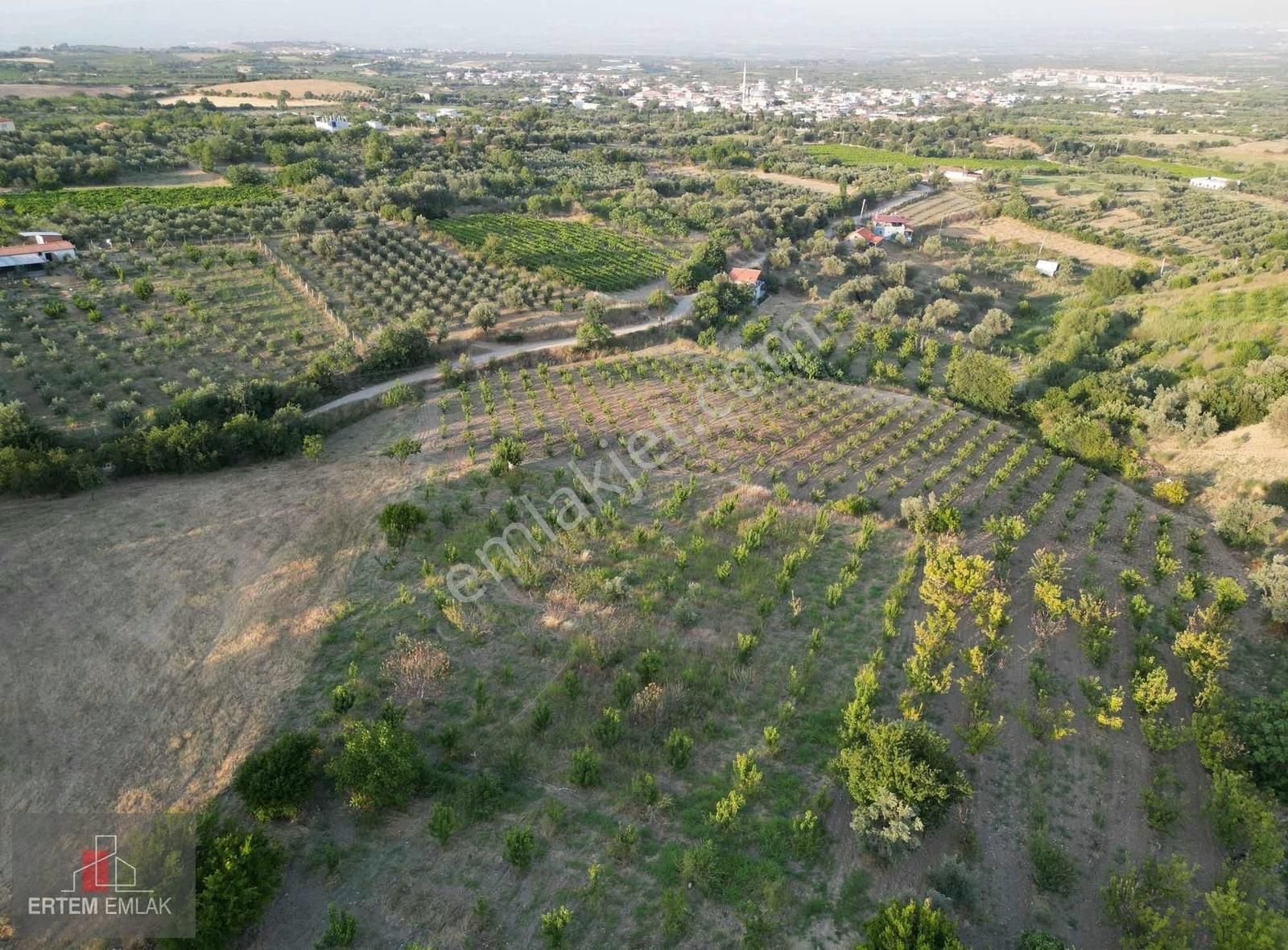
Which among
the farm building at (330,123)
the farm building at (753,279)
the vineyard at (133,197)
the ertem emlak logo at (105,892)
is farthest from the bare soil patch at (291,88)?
the ertem emlak logo at (105,892)

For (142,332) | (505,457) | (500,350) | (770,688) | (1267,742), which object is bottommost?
(770,688)

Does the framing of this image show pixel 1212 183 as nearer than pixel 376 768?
No

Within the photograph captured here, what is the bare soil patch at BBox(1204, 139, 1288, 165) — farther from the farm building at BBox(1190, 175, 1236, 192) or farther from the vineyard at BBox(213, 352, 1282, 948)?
the vineyard at BBox(213, 352, 1282, 948)

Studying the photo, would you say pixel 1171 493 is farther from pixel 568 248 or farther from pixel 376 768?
pixel 568 248

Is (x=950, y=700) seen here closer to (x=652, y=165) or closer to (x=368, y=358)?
(x=368, y=358)

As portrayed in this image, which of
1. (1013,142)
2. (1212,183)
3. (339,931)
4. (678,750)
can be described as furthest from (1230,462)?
(1013,142)

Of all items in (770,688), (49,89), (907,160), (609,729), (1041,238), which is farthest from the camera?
(49,89)

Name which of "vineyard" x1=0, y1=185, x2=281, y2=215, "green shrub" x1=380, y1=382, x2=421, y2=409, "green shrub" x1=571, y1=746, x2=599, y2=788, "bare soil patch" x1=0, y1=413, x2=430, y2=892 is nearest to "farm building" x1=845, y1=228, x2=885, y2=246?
"green shrub" x1=380, y1=382, x2=421, y2=409
